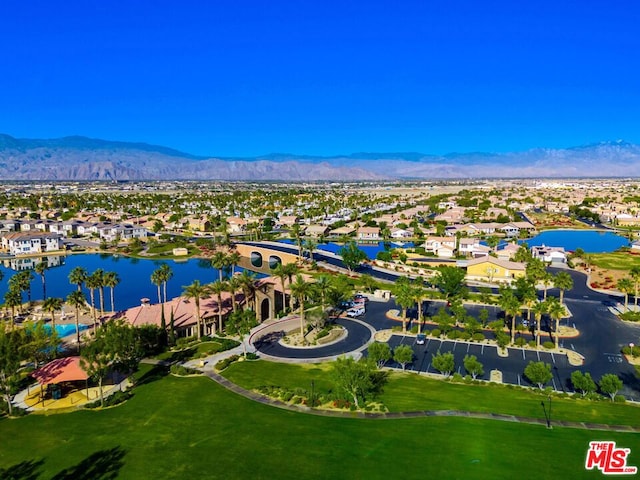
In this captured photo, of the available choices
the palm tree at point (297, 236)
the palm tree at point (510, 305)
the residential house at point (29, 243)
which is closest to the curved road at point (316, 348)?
the palm tree at point (510, 305)

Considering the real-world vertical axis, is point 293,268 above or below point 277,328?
above

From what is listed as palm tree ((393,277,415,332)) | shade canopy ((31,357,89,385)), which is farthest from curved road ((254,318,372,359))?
shade canopy ((31,357,89,385))

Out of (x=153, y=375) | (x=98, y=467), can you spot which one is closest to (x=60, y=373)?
(x=153, y=375)

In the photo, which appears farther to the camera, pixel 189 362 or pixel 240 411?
pixel 189 362

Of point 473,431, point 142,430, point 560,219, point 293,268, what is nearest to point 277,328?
point 293,268

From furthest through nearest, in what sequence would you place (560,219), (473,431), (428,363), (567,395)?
(560,219), (428,363), (567,395), (473,431)

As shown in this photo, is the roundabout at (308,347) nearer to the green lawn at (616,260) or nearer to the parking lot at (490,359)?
the parking lot at (490,359)

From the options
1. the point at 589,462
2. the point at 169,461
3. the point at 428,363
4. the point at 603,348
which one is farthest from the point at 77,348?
the point at 603,348

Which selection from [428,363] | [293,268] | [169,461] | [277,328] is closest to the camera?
[169,461]

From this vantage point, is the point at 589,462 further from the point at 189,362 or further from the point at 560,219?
the point at 560,219
